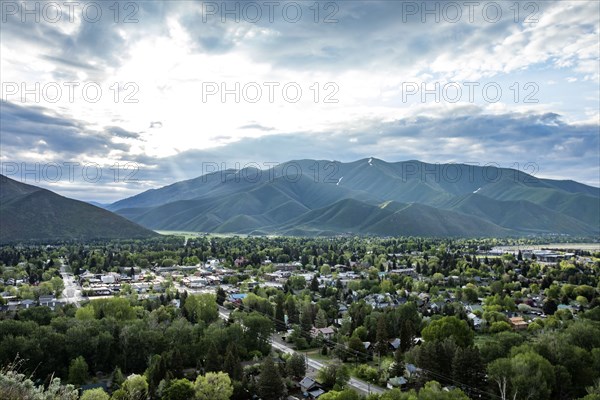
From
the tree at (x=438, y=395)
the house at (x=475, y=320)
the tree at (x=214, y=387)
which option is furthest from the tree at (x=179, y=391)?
the house at (x=475, y=320)

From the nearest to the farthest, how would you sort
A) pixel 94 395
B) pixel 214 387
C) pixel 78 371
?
pixel 94 395, pixel 214 387, pixel 78 371

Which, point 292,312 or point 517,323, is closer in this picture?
point 517,323

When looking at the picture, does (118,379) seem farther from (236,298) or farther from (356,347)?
(236,298)

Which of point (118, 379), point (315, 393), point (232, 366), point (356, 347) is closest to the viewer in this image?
point (315, 393)

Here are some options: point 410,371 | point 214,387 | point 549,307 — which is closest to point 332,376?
point 410,371

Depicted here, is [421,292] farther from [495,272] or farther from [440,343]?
[440,343]

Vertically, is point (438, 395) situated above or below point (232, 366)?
above

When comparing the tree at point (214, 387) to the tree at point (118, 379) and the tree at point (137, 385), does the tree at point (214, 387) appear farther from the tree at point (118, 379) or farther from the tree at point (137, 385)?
the tree at point (118, 379)
